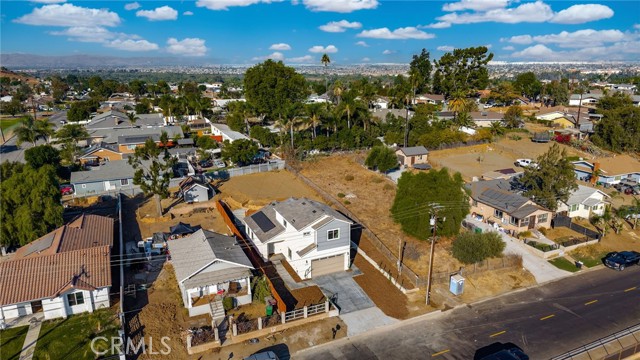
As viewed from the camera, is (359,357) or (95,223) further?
(95,223)

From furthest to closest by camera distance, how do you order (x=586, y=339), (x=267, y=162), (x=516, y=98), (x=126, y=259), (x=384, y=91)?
(x=384, y=91)
(x=516, y=98)
(x=267, y=162)
(x=126, y=259)
(x=586, y=339)

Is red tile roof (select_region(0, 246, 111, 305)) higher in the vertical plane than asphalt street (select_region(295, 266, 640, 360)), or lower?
higher

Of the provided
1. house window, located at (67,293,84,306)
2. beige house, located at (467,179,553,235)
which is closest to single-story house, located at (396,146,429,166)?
beige house, located at (467,179,553,235)

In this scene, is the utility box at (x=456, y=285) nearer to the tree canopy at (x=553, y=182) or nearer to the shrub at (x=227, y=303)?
the shrub at (x=227, y=303)

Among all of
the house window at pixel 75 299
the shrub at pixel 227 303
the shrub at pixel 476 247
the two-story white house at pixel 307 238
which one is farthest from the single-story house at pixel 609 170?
the house window at pixel 75 299

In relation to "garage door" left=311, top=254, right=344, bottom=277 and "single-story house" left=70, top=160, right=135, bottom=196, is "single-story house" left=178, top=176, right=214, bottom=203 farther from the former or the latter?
"garage door" left=311, top=254, right=344, bottom=277

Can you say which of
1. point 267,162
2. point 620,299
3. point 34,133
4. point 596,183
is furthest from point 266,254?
point 34,133

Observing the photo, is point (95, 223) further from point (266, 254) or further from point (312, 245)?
point (312, 245)

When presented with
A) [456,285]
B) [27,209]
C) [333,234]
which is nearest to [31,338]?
[27,209]
